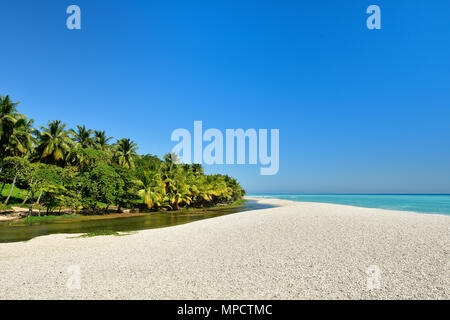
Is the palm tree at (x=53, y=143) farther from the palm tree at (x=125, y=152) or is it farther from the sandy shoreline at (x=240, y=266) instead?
the sandy shoreline at (x=240, y=266)

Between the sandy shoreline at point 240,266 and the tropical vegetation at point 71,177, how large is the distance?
62.0ft

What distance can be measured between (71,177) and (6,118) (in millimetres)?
14058

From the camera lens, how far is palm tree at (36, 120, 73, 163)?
3903 cm

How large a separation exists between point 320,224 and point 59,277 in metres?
15.4

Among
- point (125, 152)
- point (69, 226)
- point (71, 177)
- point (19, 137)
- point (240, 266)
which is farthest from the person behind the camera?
point (125, 152)

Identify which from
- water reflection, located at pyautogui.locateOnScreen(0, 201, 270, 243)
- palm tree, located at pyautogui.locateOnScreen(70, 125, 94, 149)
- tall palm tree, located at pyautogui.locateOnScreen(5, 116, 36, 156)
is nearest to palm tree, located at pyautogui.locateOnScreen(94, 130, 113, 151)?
palm tree, located at pyautogui.locateOnScreen(70, 125, 94, 149)

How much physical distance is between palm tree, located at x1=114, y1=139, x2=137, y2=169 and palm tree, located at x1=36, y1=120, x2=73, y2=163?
1031 cm

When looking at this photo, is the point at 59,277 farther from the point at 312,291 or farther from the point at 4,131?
the point at 4,131

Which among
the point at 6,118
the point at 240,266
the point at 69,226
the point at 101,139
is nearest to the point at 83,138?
the point at 101,139

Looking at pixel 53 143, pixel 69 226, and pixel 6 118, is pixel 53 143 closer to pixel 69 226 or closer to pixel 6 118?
pixel 6 118

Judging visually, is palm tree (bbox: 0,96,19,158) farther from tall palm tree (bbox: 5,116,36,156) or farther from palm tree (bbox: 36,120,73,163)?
palm tree (bbox: 36,120,73,163)

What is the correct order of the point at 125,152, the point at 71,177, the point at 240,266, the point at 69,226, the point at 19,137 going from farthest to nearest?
the point at 125,152, the point at 19,137, the point at 71,177, the point at 69,226, the point at 240,266

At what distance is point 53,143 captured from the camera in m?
39.1

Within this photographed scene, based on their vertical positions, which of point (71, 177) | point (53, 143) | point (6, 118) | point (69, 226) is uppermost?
point (6, 118)
